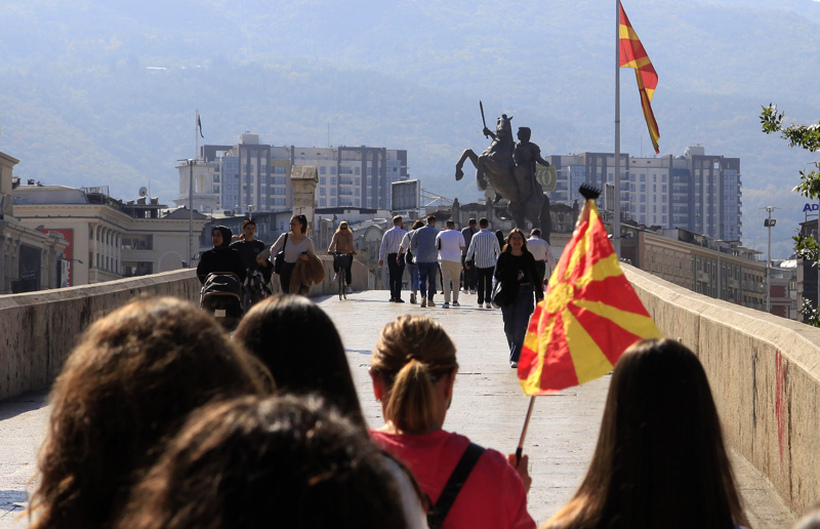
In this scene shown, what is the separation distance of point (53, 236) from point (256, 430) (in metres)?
104

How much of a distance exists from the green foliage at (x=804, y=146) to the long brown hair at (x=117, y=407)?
13.2 metres

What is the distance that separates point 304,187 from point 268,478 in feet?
93.2

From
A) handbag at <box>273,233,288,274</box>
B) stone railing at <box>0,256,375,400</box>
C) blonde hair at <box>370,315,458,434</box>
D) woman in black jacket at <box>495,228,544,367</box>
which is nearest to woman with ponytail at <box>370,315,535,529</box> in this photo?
blonde hair at <box>370,315,458,434</box>

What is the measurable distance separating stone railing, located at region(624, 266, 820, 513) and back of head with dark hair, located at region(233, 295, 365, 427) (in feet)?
8.45

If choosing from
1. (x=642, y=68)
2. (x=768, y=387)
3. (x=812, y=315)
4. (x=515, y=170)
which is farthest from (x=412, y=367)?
(x=515, y=170)

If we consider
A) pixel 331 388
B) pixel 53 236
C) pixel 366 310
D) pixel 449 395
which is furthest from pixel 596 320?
pixel 53 236

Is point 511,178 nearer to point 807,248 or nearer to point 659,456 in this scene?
point 807,248

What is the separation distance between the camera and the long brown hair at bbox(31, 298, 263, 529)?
206cm

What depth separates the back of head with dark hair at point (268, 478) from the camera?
1.47 metres

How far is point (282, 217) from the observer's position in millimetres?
131000

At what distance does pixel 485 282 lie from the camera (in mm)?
23266

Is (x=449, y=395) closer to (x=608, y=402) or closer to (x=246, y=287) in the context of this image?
(x=608, y=402)

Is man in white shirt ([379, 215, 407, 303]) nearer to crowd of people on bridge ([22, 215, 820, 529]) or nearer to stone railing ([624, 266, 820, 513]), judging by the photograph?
stone railing ([624, 266, 820, 513])

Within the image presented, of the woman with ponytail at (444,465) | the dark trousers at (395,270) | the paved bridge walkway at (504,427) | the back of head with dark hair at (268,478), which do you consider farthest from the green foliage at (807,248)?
the back of head with dark hair at (268,478)
